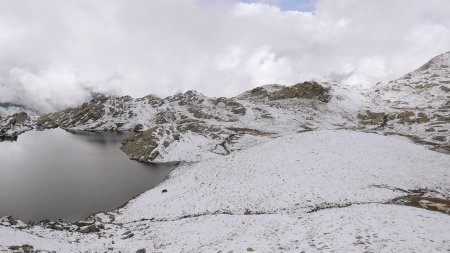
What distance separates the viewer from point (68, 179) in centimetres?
6312

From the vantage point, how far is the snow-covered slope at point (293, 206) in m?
24.8

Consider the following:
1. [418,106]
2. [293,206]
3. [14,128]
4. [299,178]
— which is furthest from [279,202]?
[14,128]

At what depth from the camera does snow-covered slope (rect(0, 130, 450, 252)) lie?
24.8 metres

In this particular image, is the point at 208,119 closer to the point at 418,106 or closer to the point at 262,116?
the point at 262,116

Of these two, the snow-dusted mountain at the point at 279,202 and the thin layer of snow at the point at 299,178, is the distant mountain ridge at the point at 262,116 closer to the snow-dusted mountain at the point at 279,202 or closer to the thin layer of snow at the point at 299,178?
the snow-dusted mountain at the point at 279,202

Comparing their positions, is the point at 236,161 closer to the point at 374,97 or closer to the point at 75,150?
the point at 75,150

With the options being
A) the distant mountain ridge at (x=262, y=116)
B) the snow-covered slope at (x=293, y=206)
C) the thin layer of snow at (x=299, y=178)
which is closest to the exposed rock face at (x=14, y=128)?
the distant mountain ridge at (x=262, y=116)

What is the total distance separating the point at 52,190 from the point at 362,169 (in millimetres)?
46034

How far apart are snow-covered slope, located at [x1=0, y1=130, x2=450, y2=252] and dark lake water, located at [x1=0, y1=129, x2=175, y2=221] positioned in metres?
8.41

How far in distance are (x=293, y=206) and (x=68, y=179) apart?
145 feet

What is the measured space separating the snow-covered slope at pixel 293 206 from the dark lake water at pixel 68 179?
27.6ft

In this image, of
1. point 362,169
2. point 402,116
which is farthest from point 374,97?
point 362,169

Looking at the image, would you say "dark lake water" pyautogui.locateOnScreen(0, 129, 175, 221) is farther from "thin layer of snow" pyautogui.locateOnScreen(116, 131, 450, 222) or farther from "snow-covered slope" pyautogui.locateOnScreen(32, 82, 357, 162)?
"snow-covered slope" pyautogui.locateOnScreen(32, 82, 357, 162)

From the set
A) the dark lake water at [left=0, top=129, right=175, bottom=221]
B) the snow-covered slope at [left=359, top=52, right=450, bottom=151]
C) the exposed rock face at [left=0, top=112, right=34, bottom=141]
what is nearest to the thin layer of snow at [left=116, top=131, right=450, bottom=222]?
the dark lake water at [left=0, top=129, right=175, bottom=221]
